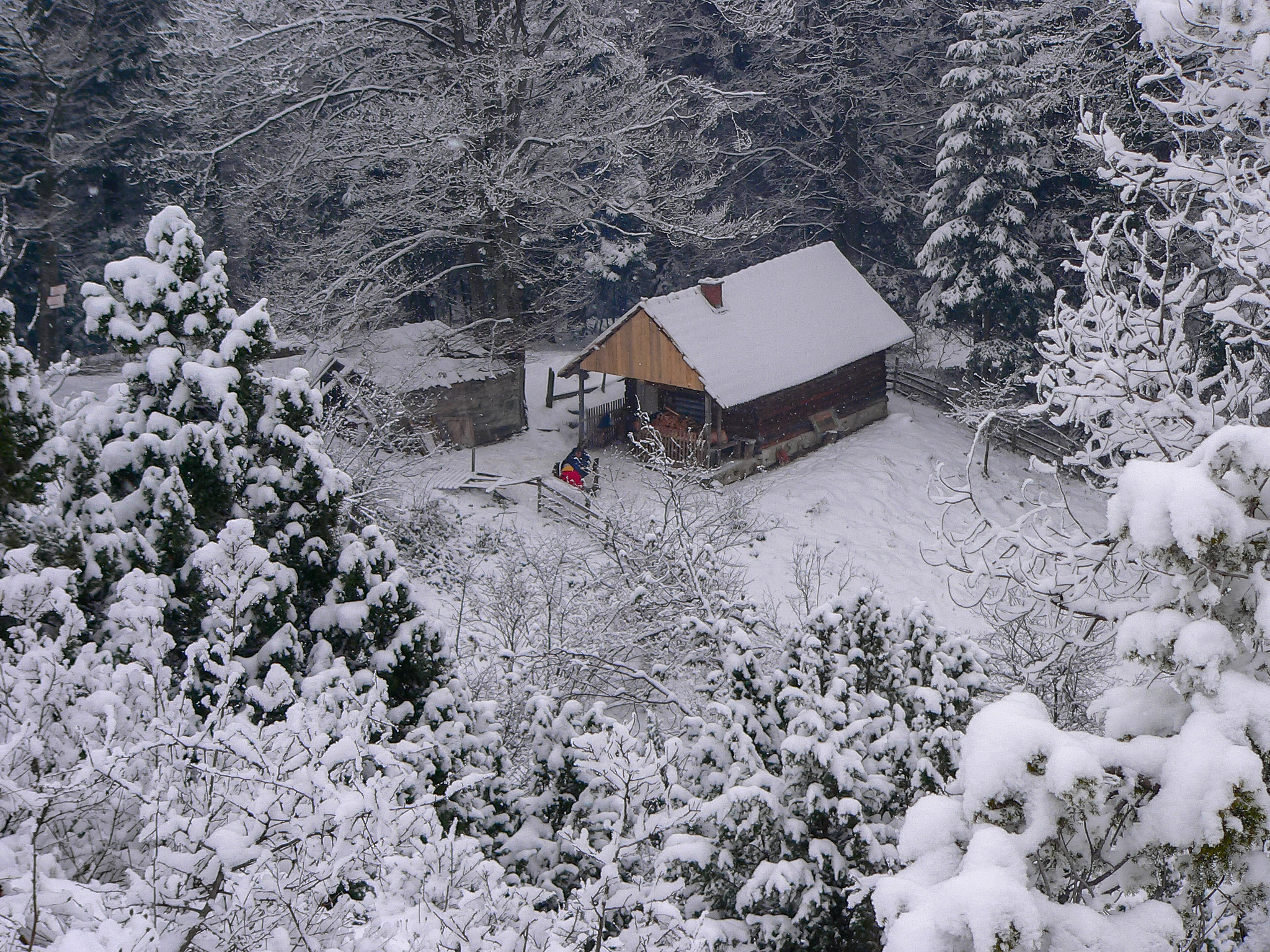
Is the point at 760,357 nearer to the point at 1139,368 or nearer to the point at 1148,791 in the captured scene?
the point at 1139,368

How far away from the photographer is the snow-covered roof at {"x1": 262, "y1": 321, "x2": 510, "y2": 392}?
2133 cm

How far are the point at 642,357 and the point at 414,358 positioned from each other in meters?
5.14

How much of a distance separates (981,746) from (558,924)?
1943 millimetres

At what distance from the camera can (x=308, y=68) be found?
2214 cm

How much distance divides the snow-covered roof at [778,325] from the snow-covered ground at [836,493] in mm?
Result: 2107

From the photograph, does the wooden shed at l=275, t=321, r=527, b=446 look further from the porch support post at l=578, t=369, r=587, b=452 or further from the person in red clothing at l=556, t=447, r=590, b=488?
the person in red clothing at l=556, t=447, r=590, b=488

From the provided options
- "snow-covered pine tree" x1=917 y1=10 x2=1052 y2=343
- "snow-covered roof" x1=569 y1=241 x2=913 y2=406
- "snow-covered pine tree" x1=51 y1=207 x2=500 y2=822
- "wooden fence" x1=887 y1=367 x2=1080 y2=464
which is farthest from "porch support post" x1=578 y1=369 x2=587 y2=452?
"snow-covered pine tree" x1=51 y1=207 x2=500 y2=822

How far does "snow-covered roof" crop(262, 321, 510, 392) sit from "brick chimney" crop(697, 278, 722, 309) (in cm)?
504

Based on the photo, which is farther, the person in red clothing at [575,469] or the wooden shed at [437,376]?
the wooden shed at [437,376]

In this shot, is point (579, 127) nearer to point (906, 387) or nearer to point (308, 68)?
point (308, 68)

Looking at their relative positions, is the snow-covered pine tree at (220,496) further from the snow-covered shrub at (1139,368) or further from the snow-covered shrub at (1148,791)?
the snow-covered shrub at (1139,368)

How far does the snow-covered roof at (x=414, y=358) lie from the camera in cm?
2133

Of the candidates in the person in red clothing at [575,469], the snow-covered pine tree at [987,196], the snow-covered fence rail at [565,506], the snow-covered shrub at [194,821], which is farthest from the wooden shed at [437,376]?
the snow-covered shrub at [194,821]

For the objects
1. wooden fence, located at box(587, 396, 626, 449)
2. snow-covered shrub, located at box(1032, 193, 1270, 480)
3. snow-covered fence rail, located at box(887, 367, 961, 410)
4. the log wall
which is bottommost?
snow-covered fence rail, located at box(887, 367, 961, 410)
